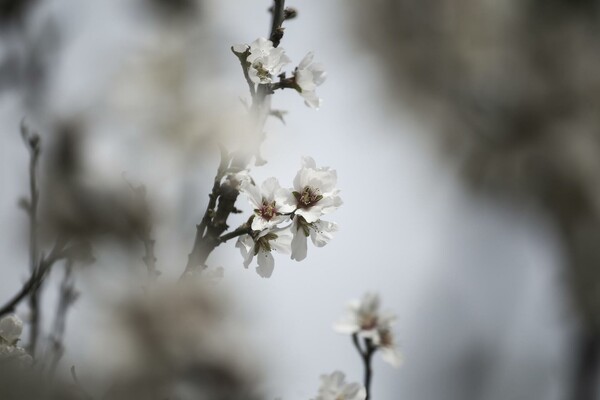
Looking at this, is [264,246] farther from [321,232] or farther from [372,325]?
[372,325]

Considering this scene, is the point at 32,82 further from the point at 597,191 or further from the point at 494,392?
the point at 597,191

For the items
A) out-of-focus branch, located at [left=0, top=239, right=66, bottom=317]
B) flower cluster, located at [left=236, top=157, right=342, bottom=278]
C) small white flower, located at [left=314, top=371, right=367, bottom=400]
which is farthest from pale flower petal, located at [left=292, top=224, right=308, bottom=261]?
out-of-focus branch, located at [left=0, top=239, right=66, bottom=317]

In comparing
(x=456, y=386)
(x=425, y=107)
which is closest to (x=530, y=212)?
(x=425, y=107)

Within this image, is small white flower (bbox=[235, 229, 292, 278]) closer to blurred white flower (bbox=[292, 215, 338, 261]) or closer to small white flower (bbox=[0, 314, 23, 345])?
blurred white flower (bbox=[292, 215, 338, 261])

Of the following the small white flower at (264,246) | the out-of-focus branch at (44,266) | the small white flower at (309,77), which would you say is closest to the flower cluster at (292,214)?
the small white flower at (264,246)

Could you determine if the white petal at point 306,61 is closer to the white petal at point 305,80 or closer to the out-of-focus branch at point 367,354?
the white petal at point 305,80

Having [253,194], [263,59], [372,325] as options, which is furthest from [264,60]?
[372,325]
